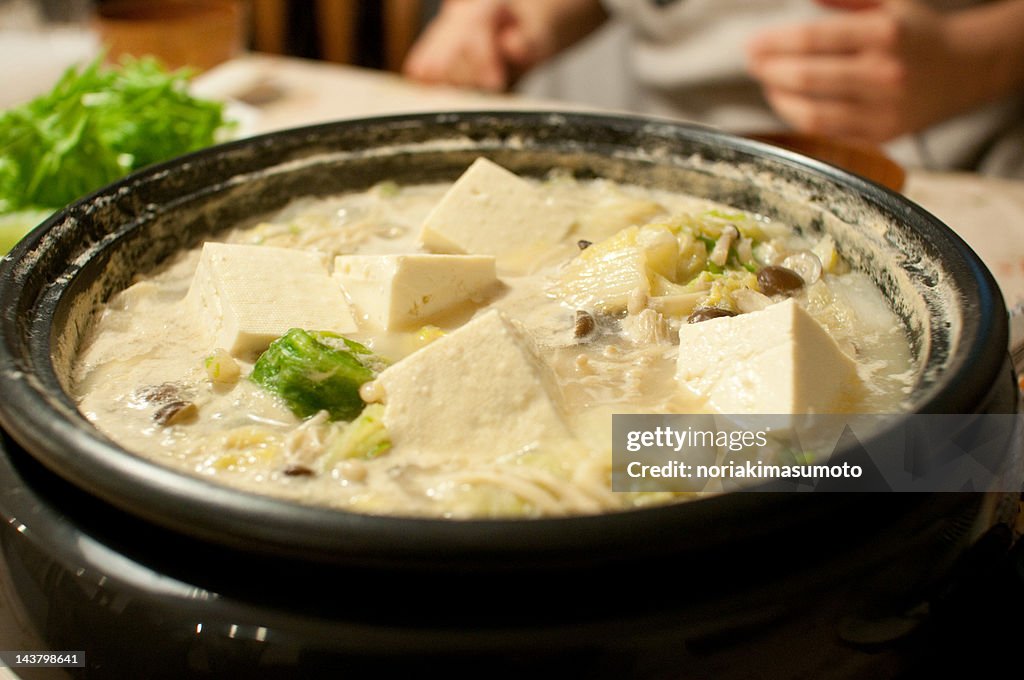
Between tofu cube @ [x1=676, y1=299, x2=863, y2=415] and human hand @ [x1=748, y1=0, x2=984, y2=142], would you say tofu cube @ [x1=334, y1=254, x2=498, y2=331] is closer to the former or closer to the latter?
tofu cube @ [x1=676, y1=299, x2=863, y2=415]

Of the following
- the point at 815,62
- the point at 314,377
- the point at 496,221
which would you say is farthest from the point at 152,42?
the point at 314,377

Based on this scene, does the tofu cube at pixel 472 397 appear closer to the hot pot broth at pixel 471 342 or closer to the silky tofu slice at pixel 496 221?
the hot pot broth at pixel 471 342

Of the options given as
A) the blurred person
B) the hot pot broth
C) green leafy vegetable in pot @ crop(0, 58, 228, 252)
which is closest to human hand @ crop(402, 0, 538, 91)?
the blurred person

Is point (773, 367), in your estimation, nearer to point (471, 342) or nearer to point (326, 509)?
point (471, 342)

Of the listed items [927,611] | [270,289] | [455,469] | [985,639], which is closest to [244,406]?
[270,289]

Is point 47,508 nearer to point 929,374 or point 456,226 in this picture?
point 456,226
